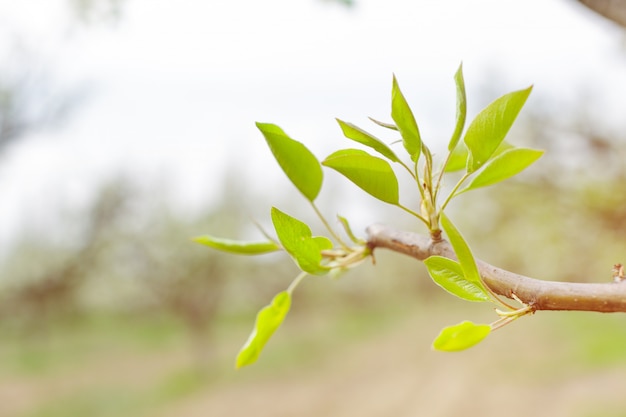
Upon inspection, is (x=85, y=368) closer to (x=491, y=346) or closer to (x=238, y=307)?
(x=238, y=307)

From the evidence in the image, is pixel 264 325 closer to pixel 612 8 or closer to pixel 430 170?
pixel 430 170

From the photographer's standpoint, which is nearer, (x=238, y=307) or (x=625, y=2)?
(x=625, y=2)

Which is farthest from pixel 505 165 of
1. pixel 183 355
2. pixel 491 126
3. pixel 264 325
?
pixel 183 355

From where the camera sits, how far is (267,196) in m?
5.72

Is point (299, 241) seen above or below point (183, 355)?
above

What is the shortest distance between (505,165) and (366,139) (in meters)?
0.05

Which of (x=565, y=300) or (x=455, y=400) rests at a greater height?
(x=565, y=300)

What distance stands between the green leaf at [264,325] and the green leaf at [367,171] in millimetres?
73

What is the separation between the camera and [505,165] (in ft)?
0.81

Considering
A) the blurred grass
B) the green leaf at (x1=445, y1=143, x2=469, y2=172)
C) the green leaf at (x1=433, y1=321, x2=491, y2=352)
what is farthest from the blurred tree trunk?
the blurred grass

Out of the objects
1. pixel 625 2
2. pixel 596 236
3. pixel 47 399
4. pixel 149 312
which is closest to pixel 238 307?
pixel 149 312

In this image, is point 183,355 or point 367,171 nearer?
point 367,171

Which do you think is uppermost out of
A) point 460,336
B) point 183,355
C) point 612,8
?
point 612,8

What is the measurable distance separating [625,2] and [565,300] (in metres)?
0.26
